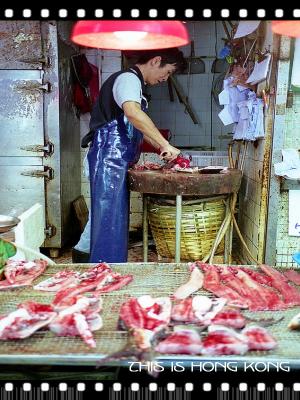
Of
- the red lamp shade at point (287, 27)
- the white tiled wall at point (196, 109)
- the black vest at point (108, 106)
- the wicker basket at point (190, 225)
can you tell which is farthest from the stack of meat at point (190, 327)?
the white tiled wall at point (196, 109)

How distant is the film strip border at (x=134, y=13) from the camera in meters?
2.25

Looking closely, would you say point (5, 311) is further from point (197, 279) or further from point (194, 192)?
point (194, 192)

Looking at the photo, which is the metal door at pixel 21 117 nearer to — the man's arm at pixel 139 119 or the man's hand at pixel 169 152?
the man's arm at pixel 139 119

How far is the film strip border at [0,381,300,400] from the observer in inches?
78.8

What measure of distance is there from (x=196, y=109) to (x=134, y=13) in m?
7.03

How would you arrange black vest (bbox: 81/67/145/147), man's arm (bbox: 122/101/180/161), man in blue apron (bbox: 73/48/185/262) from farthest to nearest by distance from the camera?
black vest (bbox: 81/67/145/147)
man in blue apron (bbox: 73/48/185/262)
man's arm (bbox: 122/101/180/161)

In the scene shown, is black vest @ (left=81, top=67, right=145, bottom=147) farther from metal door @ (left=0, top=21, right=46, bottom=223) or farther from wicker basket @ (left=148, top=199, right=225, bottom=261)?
metal door @ (left=0, top=21, right=46, bottom=223)

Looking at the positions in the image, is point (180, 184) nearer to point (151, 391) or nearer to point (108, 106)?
point (108, 106)

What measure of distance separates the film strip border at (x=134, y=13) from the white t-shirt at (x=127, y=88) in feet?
8.20

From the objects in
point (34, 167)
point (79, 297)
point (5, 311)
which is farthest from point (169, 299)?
point (34, 167)

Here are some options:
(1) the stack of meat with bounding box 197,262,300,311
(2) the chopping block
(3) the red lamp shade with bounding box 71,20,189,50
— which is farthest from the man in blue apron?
(3) the red lamp shade with bounding box 71,20,189,50

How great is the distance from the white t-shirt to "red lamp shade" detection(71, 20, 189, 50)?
83.4 inches

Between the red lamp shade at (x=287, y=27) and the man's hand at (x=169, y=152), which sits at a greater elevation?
the red lamp shade at (x=287, y=27)

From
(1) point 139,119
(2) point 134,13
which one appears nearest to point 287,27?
(2) point 134,13
